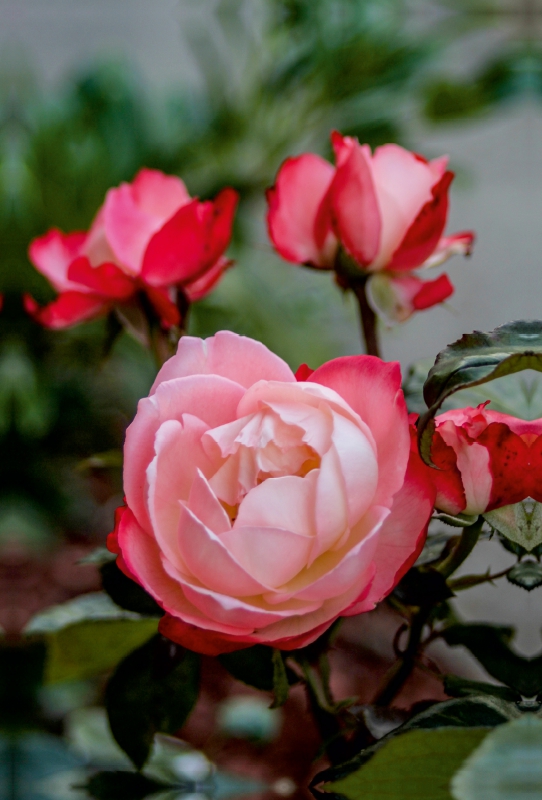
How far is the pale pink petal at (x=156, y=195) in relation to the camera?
1.34 ft

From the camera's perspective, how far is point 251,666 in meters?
0.31

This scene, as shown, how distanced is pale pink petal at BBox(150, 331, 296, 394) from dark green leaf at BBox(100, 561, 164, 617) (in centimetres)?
10

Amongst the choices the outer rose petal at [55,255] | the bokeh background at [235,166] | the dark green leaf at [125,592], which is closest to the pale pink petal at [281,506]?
the dark green leaf at [125,592]

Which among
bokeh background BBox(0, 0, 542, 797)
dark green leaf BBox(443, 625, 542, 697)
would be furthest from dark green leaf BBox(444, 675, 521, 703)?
bokeh background BBox(0, 0, 542, 797)

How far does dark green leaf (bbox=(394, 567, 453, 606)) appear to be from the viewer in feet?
0.84

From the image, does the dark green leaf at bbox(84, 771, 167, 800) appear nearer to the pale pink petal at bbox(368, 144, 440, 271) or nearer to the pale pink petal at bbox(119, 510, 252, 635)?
the pale pink petal at bbox(119, 510, 252, 635)

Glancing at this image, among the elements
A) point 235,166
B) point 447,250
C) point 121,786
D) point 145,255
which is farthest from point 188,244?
point 235,166

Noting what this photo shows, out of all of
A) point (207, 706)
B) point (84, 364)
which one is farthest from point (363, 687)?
point (84, 364)

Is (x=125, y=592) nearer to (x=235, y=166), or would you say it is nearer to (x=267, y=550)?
(x=267, y=550)

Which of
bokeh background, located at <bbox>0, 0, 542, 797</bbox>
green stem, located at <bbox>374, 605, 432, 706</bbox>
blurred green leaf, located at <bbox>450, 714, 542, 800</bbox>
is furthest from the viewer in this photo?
bokeh background, located at <bbox>0, 0, 542, 797</bbox>

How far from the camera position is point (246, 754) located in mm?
663

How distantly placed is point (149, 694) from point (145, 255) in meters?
0.20

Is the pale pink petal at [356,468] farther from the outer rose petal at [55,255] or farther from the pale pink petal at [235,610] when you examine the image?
the outer rose petal at [55,255]

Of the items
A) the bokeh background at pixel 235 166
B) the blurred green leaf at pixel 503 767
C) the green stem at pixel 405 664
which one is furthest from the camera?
the bokeh background at pixel 235 166
